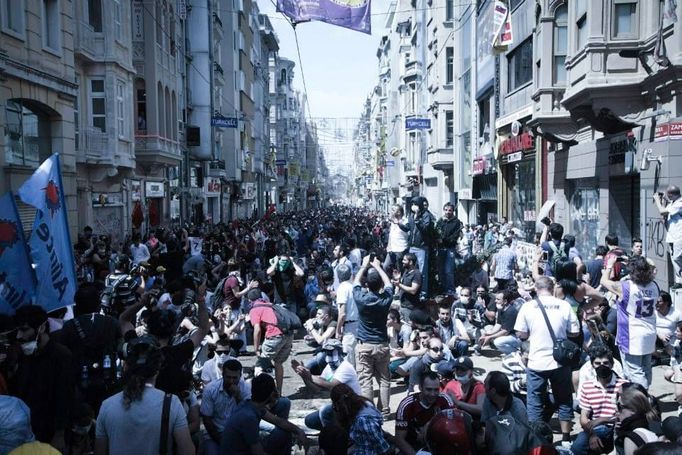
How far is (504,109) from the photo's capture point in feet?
81.4

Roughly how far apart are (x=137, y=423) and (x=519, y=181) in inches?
861

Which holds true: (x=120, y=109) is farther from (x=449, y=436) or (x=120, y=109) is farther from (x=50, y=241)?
(x=449, y=436)

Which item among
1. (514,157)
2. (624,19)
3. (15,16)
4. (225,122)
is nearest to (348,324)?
(624,19)

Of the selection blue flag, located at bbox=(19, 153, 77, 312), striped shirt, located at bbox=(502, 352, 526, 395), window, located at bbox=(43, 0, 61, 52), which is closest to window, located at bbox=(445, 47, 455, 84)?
window, located at bbox=(43, 0, 61, 52)

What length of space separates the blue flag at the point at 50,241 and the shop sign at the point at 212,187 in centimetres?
3313

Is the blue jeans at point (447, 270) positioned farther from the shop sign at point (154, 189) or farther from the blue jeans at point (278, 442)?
the shop sign at point (154, 189)

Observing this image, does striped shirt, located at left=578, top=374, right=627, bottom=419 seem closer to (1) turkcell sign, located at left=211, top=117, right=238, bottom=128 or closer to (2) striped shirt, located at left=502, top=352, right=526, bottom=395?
(2) striped shirt, located at left=502, top=352, right=526, bottom=395

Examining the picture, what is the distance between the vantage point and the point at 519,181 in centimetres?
2412

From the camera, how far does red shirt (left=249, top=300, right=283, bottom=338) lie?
8273 mm

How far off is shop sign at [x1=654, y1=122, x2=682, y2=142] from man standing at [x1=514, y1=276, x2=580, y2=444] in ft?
21.5

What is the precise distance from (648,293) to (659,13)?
26.7 ft

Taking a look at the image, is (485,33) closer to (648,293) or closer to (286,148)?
(648,293)

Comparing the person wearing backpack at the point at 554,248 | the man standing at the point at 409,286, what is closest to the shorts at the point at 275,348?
the man standing at the point at 409,286

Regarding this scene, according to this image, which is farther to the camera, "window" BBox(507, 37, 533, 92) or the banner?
"window" BBox(507, 37, 533, 92)
